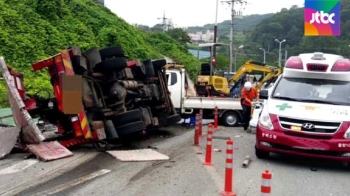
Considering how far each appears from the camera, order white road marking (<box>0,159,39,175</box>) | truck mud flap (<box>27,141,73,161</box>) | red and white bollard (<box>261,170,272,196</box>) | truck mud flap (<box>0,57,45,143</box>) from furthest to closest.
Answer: truck mud flap (<box>0,57,45,143</box>) → truck mud flap (<box>27,141,73,161</box>) → white road marking (<box>0,159,39,175</box>) → red and white bollard (<box>261,170,272,196</box>)

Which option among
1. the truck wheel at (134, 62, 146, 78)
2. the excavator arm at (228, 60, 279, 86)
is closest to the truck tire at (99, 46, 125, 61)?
the truck wheel at (134, 62, 146, 78)

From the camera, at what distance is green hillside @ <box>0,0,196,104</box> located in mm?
21156

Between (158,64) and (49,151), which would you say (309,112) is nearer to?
(49,151)

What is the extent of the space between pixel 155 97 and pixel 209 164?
485cm

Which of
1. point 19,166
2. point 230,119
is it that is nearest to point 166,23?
point 230,119

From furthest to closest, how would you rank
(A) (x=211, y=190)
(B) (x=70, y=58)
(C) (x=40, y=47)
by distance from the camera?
1. (C) (x=40, y=47)
2. (B) (x=70, y=58)
3. (A) (x=211, y=190)

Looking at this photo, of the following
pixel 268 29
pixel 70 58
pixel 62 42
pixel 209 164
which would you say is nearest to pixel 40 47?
pixel 62 42

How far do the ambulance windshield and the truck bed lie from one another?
7.00 metres

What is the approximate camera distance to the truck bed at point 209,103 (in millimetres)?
18141

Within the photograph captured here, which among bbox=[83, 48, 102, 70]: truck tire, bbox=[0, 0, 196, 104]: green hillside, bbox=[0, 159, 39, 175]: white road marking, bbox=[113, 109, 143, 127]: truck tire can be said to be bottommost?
bbox=[0, 159, 39, 175]: white road marking

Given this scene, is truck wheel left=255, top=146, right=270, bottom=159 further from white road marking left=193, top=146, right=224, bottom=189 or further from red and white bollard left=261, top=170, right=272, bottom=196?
red and white bollard left=261, top=170, right=272, bottom=196

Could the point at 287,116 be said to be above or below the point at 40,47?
below

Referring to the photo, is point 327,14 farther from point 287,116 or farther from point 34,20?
point 287,116

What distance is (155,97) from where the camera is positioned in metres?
14.4
